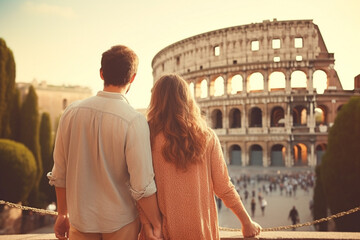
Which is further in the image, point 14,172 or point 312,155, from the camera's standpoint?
point 312,155

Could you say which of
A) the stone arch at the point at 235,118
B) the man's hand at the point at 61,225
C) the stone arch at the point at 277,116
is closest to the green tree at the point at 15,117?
the man's hand at the point at 61,225

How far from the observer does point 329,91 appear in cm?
2344

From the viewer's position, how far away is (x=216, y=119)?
90.9ft

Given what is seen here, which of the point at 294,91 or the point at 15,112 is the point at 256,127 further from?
the point at 15,112

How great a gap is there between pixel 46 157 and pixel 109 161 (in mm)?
13881

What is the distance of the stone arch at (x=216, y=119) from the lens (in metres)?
26.9

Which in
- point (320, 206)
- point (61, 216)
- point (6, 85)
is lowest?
point (320, 206)

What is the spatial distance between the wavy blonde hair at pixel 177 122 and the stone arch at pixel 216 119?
82.2 ft

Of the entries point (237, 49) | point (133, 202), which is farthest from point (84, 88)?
point (133, 202)

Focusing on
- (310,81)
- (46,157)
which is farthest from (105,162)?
(310,81)

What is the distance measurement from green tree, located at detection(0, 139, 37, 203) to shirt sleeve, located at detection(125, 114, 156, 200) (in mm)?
10333

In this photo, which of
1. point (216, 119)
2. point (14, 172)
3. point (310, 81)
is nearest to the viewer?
point (14, 172)

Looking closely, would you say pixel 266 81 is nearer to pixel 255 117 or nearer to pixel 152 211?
pixel 255 117

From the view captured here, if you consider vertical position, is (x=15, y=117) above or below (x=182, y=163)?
above
